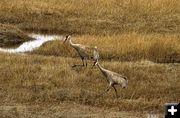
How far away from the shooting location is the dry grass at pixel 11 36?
23166mm

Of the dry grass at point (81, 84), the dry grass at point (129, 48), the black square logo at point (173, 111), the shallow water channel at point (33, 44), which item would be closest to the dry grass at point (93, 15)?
the shallow water channel at point (33, 44)

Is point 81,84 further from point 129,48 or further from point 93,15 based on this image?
point 93,15

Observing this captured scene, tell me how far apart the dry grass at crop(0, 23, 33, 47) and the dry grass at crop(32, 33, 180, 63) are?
2.38 m

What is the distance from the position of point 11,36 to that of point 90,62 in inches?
279

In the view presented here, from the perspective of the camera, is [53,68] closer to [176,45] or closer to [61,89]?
[61,89]

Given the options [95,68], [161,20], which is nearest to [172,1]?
[161,20]

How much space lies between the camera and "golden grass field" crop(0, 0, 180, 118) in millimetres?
13492

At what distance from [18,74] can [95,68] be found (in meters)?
2.24

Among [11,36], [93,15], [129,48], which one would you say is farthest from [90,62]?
[93,15]

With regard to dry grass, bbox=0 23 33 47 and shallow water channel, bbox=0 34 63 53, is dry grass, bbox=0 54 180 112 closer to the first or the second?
shallow water channel, bbox=0 34 63 53

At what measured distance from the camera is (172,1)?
95.2ft

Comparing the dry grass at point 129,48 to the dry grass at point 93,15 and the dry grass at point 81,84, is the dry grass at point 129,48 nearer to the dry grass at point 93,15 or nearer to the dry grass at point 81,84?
the dry grass at point 81,84

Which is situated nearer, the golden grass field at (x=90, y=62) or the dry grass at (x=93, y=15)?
the golden grass field at (x=90, y=62)

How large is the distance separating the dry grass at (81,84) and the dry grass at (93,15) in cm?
829
